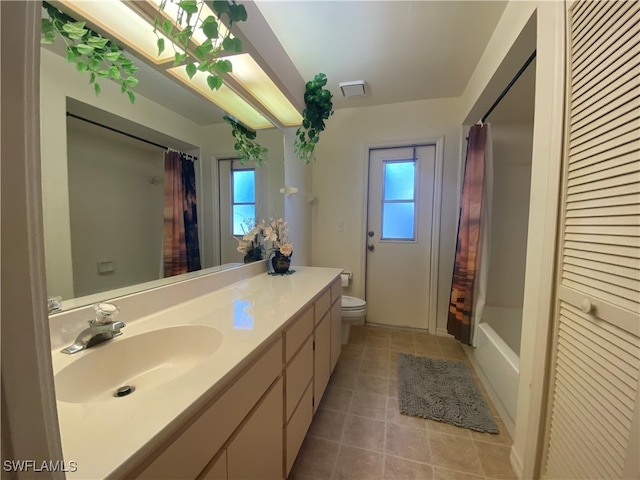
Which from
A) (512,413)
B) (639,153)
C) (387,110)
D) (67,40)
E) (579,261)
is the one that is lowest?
(512,413)

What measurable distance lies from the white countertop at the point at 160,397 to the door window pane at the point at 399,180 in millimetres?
1933

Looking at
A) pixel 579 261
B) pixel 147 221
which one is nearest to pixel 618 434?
pixel 579 261

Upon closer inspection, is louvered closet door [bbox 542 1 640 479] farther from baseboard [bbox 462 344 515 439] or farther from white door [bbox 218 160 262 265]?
white door [bbox 218 160 262 265]

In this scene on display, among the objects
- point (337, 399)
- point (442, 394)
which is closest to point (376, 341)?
point (442, 394)

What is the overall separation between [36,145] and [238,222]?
135 centimetres

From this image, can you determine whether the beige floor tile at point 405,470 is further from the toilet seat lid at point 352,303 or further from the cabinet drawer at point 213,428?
the toilet seat lid at point 352,303

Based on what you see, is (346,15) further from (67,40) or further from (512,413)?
(512,413)

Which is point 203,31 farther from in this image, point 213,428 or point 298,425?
point 298,425

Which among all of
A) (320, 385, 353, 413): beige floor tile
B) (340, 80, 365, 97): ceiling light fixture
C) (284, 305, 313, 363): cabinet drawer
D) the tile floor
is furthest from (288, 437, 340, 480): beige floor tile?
(340, 80, 365, 97): ceiling light fixture

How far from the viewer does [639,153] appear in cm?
67

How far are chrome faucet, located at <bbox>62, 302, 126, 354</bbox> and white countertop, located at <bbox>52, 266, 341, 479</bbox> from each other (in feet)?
0.07

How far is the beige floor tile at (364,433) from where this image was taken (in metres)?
1.34

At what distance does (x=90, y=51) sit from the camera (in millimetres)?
843

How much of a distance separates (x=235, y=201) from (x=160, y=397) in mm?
1223
